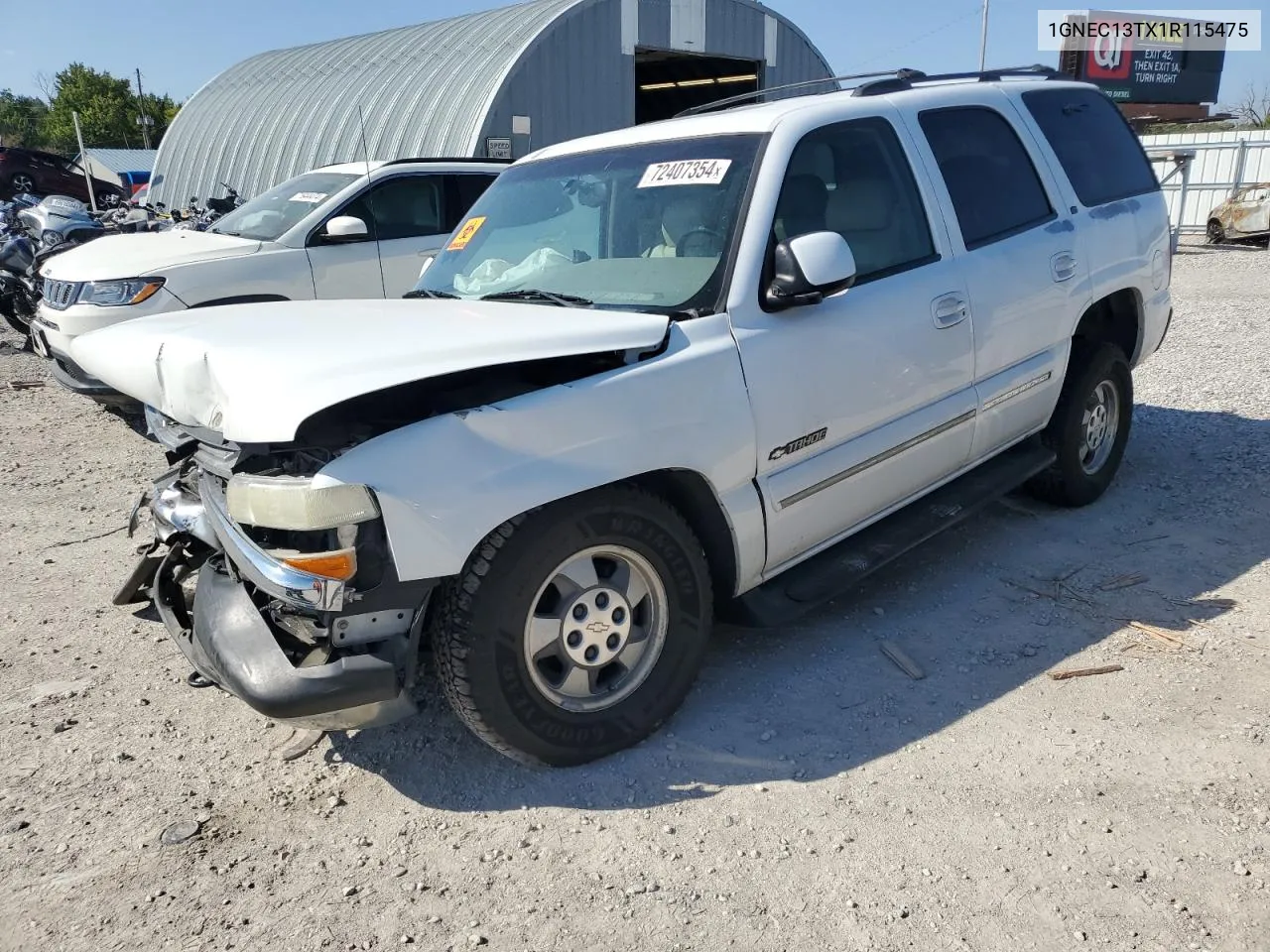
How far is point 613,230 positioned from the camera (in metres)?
3.71

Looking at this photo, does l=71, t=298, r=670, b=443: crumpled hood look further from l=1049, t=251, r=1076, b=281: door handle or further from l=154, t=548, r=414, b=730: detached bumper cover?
l=1049, t=251, r=1076, b=281: door handle

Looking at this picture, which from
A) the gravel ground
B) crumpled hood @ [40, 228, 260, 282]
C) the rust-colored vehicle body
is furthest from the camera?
the rust-colored vehicle body

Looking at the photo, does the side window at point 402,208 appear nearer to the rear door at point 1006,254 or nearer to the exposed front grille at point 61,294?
the exposed front grille at point 61,294

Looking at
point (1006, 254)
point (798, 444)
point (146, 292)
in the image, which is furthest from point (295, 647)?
point (146, 292)

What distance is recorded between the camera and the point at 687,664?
128 inches

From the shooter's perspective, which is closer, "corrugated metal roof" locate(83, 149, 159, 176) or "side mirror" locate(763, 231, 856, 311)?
"side mirror" locate(763, 231, 856, 311)

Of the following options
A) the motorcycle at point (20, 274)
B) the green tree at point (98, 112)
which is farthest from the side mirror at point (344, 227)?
the green tree at point (98, 112)

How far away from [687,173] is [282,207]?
571 centimetres

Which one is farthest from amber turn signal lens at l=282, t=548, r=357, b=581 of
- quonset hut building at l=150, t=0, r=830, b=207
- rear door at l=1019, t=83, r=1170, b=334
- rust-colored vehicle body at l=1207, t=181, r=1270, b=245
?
rust-colored vehicle body at l=1207, t=181, r=1270, b=245

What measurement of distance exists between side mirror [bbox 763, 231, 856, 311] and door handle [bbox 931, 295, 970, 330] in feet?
2.25

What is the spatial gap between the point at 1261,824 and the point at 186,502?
11.3 feet

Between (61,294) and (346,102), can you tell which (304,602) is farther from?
(346,102)

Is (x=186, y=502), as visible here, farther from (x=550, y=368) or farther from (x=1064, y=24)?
→ (x=1064, y=24)

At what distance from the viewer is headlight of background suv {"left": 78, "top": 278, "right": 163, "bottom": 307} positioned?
6.85 m
